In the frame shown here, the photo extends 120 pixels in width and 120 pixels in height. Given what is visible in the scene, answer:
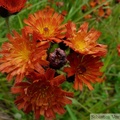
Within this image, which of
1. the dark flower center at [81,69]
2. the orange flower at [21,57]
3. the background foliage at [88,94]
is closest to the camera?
the orange flower at [21,57]

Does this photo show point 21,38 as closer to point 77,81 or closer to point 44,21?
point 44,21

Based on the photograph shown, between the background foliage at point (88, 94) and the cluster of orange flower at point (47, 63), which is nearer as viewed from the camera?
the cluster of orange flower at point (47, 63)

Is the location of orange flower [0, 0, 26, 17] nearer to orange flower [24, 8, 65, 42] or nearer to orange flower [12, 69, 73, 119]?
orange flower [24, 8, 65, 42]

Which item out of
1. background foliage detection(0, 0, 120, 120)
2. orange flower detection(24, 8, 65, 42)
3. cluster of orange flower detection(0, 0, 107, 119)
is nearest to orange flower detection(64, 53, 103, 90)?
cluster of orange flower detection(0, 0, 107, 119)

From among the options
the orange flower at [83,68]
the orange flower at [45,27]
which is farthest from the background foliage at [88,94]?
the orange flower at [45,27]

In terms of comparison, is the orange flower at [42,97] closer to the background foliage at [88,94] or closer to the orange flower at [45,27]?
the orange flower at [45,27]
